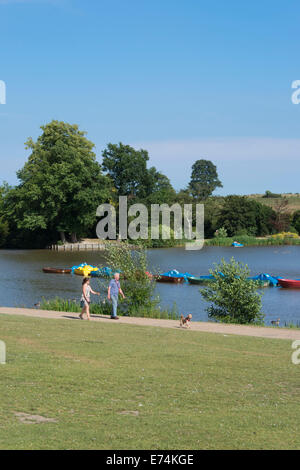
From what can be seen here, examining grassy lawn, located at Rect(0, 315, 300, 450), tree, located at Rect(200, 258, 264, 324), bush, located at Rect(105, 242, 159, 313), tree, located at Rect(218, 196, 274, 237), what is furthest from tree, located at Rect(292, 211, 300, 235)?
grassy lawn, located at Rect(0, 315, 300, 450)

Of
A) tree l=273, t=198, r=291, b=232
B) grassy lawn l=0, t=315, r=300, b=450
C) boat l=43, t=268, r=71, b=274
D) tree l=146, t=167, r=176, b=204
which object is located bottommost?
boat l=43, t=268, r=71, b=274

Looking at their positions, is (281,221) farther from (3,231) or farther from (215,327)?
(215,327)

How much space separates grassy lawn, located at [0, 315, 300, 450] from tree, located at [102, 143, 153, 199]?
271 ft

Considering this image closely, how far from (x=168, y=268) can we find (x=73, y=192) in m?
28.9

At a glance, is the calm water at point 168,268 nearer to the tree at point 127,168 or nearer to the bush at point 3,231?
the bush at point 3,231

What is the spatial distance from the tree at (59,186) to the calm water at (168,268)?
552 cm

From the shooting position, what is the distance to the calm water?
37062mm

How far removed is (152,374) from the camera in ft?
42.2

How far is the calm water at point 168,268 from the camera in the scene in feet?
122

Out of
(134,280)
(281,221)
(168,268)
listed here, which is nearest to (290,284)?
(168,268)

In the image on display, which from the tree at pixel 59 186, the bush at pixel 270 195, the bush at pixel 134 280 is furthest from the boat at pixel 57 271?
the bush at pixel 270 195

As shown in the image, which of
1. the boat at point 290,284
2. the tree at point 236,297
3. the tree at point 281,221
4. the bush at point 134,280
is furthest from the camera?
the tree at point 281,221

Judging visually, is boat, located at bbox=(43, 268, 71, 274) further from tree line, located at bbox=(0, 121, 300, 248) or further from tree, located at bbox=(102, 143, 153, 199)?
tree, located at bbox=(102, 143, 153, 199)

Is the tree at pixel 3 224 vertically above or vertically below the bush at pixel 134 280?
above
